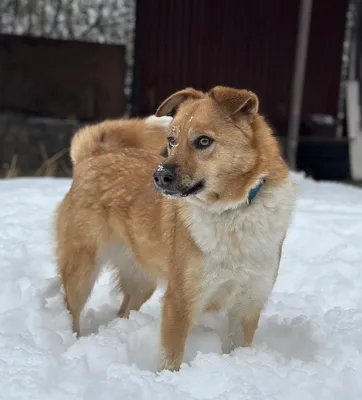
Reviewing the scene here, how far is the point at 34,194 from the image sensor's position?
5469mm

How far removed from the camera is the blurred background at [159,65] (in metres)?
8.73

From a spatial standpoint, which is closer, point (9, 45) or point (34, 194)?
point (34, 194)

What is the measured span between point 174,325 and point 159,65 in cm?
666

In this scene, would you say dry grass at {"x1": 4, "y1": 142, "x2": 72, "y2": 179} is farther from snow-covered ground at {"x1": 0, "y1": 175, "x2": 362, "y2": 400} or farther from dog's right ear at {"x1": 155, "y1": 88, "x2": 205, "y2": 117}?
dog's right ear at {"x1": 155, "y1": 88, "x2": 205, "y2": 117}

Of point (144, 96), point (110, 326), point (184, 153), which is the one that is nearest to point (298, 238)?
point (110, 326)

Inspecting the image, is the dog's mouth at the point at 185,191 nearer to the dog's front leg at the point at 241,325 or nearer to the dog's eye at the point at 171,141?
the dog's eye at the point at 171,141

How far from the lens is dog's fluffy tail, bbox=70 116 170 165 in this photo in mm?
3715

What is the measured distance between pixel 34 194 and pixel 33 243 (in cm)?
129

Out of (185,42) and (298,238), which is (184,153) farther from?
(185,42)

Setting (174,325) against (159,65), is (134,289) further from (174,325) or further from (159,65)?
(159,65)

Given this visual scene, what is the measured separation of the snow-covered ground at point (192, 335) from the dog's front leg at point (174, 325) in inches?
5.3

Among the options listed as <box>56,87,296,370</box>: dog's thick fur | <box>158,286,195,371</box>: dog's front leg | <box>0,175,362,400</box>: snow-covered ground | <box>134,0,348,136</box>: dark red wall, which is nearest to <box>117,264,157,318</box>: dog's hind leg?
<box>0,175,362,400</box>: snow-covered ground

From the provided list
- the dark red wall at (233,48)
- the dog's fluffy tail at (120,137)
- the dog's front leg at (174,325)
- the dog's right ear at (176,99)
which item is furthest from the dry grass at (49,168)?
the dog's front leg at (174,325)

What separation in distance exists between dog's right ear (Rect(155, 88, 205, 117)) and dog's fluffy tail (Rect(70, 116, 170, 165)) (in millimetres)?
638
